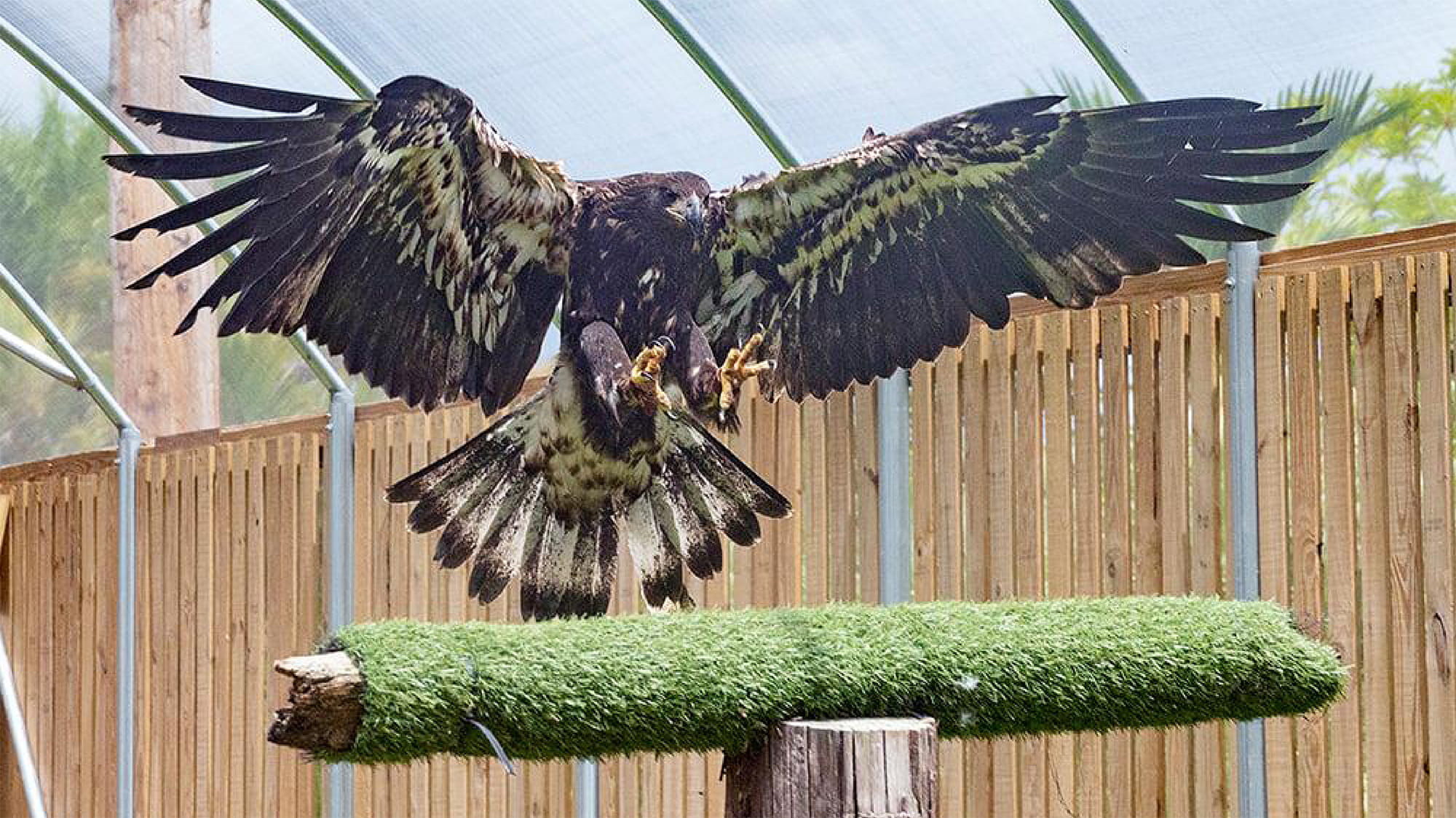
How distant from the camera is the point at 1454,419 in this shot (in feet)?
10.3

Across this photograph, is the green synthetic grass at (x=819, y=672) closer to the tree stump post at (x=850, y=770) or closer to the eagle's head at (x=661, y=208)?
the tree stump post at (x=850, y=770)

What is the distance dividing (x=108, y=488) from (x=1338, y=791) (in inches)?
157

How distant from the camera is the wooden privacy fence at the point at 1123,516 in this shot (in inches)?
125

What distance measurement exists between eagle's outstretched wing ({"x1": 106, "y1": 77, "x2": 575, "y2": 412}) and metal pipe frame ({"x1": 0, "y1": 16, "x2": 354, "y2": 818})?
0.76 meters

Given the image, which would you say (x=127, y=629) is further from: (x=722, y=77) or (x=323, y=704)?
(x=323, y=704)

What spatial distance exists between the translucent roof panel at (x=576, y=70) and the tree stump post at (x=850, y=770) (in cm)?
188

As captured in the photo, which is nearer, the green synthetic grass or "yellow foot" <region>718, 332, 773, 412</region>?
the green synthetic grass

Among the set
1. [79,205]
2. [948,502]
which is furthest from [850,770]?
[79,205]

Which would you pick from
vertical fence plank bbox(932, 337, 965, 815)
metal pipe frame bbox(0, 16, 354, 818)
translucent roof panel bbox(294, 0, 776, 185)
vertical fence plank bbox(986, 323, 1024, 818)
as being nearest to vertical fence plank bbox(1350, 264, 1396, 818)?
vertical fence plank bbox(986, 323, 1024, 818)

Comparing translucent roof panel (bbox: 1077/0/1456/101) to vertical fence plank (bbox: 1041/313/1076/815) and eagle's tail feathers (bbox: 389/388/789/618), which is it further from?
eagle's tail feathers (bbox: 389/388/789/618)

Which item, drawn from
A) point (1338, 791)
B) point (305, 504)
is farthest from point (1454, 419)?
point (305, 504)

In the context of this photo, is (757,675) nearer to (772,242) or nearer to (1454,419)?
(772,242)

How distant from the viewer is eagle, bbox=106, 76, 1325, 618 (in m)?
2.92

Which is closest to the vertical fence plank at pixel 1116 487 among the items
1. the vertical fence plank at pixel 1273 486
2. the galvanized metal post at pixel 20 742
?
the vertical fence plank at pixel 1273 486
